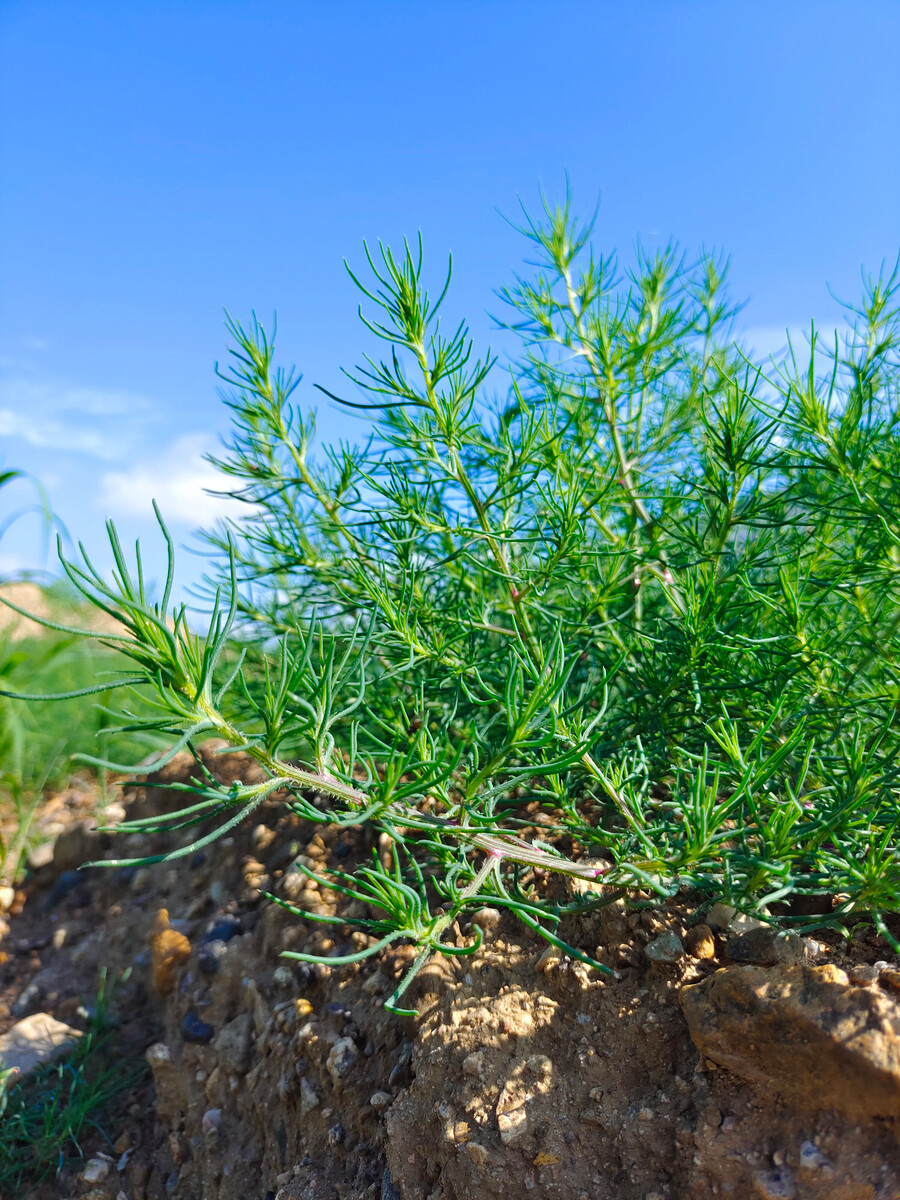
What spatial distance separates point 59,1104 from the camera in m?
2.25

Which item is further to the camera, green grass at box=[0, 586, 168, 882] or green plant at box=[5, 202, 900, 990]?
green grass at box=[0, 586, 168, 882]

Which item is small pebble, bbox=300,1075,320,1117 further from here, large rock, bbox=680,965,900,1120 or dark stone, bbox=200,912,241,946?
large rock, bbox=680,965,900,1120

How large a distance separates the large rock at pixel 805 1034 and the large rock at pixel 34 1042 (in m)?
1.83

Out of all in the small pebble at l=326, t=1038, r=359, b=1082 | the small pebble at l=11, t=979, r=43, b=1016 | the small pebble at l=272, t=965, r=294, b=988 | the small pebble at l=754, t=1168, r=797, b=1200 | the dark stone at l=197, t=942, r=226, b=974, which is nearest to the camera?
the small pebble at l=754, t=1168, r=797, b=1200

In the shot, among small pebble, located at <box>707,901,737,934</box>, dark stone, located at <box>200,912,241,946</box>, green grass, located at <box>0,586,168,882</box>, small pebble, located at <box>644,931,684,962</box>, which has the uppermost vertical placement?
green grass, located at <box>0,586,168,882</box>

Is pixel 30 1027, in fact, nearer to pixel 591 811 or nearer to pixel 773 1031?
pixel 591 811

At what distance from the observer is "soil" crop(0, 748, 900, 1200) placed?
51.4 inches

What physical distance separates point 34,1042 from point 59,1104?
0.24 meters

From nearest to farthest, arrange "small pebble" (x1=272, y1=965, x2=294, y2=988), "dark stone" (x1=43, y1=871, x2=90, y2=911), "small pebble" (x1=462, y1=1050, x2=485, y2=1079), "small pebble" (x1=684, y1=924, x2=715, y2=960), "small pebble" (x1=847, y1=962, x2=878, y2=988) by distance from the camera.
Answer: "small pebble" (x1=847, y1=962, x2=878, y2=988) → "small pebble" (x1=462, y1=1050, x2=485, y2=1079) → "small pebble" (x1=684, y1=924, x2=715, y2=960) → "small pebble" (x1=272, y1=965, x2=294, y2=988) → "dark stone" (x1=43, y1=871, x2=90, y2=911)

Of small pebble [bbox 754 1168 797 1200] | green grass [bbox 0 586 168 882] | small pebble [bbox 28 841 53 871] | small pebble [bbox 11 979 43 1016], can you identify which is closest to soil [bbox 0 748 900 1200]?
small pebble [bbox 754 1168 797 1200]

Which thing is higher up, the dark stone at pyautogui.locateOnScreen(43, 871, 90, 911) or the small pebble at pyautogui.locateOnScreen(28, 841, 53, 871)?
the small pebble at pyautogui.locateOnScreen(28, 841, 53, 871)

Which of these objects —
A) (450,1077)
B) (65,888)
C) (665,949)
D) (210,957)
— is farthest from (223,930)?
(65,888)

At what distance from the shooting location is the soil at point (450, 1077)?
4.29 ft

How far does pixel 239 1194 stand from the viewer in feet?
5.70
